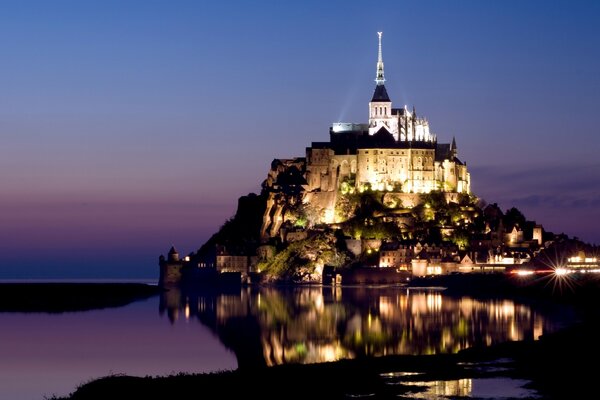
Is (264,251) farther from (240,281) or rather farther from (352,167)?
(352,167)

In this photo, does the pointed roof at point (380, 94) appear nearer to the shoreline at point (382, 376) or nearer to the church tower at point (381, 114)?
the church tower at point (381, 114)

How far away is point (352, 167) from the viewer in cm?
12362

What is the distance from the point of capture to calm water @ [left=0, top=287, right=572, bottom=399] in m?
39.2

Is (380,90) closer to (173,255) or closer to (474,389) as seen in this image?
(173,255)

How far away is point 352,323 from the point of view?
57.6m

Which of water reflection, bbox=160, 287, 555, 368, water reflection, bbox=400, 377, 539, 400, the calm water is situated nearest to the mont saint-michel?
water reflection, bbox=160, 287, 555, 368

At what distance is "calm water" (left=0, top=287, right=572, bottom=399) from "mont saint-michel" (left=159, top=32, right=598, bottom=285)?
31.8 metres

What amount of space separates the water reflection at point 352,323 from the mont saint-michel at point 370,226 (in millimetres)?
21556

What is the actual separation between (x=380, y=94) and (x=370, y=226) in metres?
24.6

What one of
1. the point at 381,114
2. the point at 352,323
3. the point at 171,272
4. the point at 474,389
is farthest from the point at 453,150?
the point at 474,389

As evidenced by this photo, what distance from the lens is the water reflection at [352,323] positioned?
4284cm

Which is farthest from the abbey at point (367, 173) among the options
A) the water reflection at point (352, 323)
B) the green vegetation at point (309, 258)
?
the water reflection at point (352, 323)

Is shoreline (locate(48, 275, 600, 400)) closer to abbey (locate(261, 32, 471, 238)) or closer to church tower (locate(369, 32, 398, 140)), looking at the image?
abbey (locate(261, 32, 471, 238))

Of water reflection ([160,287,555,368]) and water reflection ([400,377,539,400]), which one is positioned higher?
water reflection ([160,287,555,368])
